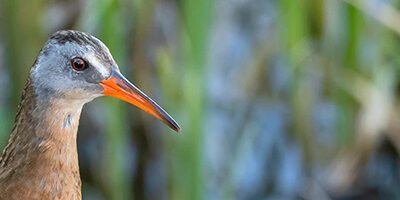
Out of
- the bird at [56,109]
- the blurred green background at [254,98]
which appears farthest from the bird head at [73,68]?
the blurred green background at [254,98]

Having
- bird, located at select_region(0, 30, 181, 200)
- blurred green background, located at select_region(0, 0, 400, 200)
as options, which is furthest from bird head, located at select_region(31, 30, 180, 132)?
blurred green background, located at select_region(0, 0, 400, 200)

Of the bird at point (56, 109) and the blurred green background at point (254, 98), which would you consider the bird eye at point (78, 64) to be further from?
the blurred green background at point (254, 98)

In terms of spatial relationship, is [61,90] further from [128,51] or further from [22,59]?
[128,51]

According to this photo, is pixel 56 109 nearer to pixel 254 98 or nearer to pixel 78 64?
pixel 78 64

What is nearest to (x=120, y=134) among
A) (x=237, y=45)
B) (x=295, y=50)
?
(x=295, y=50)

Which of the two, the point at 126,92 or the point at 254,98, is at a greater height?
the point at 126,92

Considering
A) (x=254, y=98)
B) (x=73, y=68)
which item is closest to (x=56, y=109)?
(x=73, y=68)
